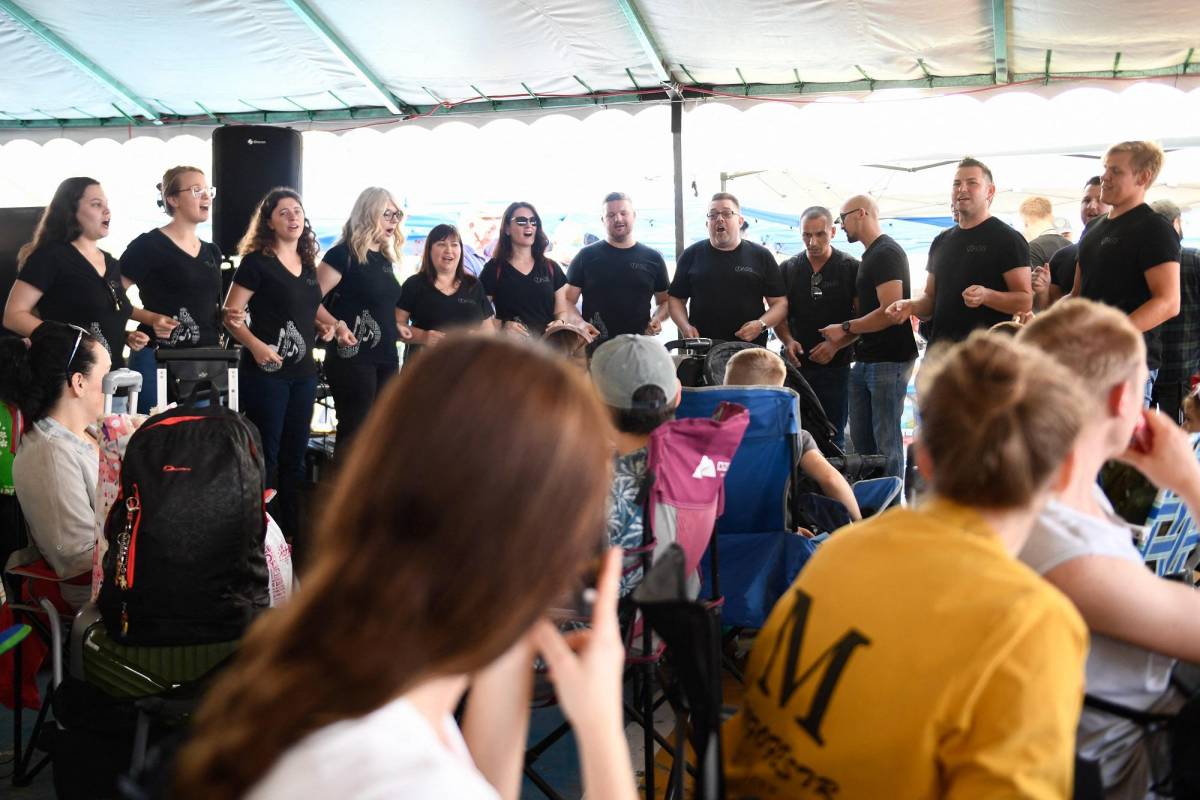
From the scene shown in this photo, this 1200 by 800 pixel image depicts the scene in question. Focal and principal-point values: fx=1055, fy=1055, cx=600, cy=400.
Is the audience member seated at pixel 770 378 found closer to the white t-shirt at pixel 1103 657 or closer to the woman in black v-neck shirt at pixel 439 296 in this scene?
the white t-shirt at pixel 1103 657

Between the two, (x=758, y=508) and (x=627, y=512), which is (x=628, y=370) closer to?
(x=627, y=512)

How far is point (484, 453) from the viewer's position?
80cm

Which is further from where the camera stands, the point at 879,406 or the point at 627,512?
the point at 879,406

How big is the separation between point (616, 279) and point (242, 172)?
2.58m

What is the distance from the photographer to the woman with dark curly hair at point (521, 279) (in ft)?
17.3

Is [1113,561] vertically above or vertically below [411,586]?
below

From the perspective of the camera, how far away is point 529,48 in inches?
247

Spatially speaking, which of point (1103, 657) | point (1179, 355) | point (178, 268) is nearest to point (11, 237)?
point (178, 268)

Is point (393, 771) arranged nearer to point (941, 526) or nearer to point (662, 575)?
point (662, 575)

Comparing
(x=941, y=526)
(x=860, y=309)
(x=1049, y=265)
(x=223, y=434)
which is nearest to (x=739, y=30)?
(x=860, y=309)

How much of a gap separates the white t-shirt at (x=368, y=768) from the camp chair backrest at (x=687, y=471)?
1.55 m

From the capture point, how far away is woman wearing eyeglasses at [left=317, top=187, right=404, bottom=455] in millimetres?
4906

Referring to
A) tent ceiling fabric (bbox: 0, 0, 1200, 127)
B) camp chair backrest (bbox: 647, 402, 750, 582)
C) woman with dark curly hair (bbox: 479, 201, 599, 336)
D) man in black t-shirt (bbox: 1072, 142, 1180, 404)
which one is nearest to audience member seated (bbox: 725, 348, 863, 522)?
camp chair backrest (bbox: 647, 402, 750, 582)

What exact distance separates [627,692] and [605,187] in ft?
22.4
